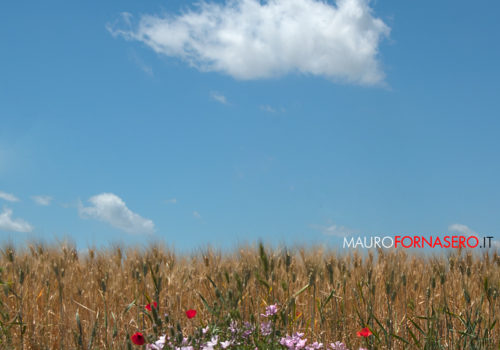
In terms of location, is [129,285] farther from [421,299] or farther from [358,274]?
[421,299]

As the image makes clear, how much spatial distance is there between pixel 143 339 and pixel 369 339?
1633 mm

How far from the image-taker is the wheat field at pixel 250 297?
3254 millimetres

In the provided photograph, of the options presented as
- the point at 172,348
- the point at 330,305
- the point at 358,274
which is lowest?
the point at 172,348

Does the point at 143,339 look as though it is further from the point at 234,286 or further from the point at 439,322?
the point at 439,322

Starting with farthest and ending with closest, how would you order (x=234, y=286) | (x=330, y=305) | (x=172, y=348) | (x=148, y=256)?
(x=330, y=305) < (x=148, y=256) < (x=234, y=286) < (x=172, y=348)

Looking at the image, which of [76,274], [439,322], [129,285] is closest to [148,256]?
[129,285]

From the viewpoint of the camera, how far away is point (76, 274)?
4.41 meters

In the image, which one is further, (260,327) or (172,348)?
(260,327)

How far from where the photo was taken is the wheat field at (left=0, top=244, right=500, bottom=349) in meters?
3.25

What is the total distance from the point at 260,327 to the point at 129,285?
1.33m

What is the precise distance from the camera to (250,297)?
3529mm

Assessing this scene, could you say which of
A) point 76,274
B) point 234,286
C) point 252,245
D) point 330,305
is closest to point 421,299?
point 330,305

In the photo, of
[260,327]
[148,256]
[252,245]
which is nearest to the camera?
[260,327]

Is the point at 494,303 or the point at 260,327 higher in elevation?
the point at 494,303
